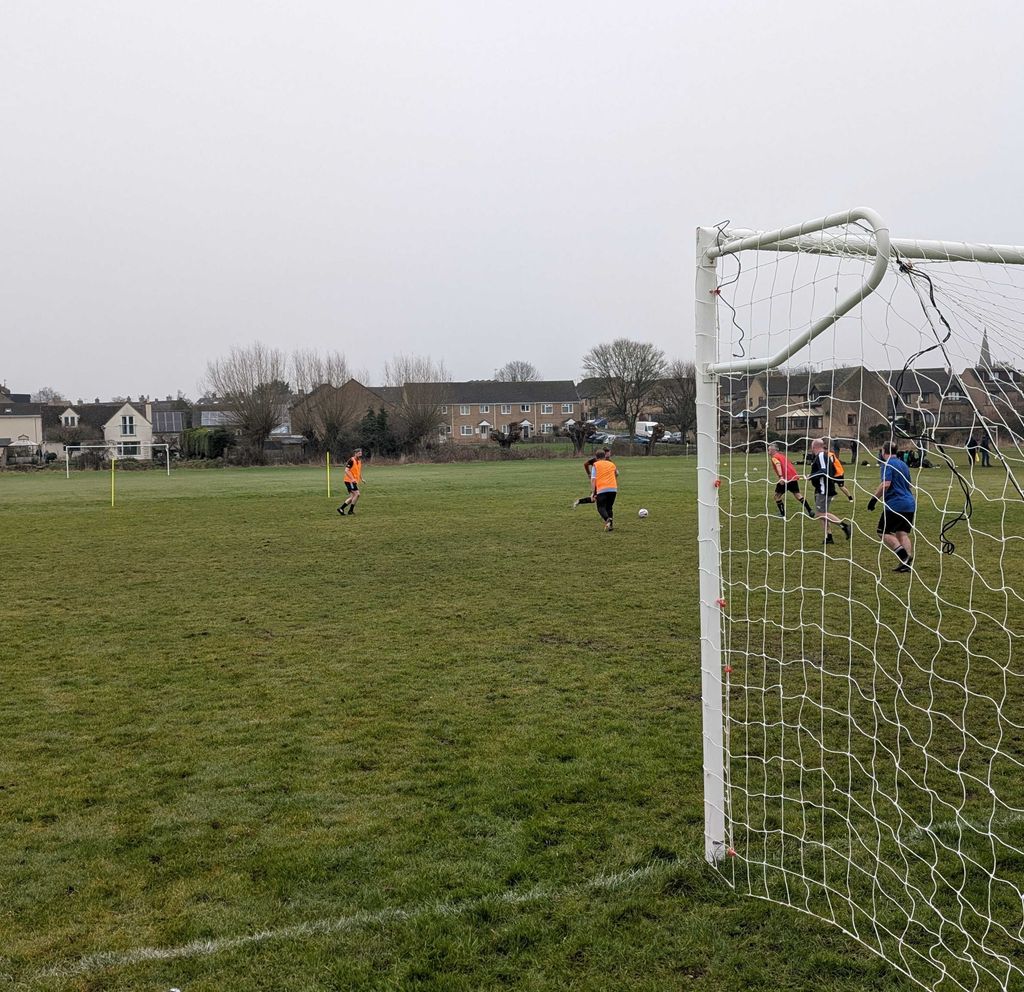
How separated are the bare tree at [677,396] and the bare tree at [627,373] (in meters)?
2.08

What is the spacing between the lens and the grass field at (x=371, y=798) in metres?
3.92

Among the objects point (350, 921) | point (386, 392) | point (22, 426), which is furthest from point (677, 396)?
point (350, 921)

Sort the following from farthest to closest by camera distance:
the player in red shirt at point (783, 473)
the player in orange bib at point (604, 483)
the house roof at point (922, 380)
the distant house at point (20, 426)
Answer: the distant house at point (20, 426) < the player in orange bib at point (604, 483) < the player in red shirt at point (783, 473) < the house roof at point (922, 380)

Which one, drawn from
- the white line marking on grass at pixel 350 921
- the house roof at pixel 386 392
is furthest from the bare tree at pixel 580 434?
the white line marking on grass at pixel 350 921

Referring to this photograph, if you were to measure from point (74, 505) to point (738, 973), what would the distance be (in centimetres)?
3034

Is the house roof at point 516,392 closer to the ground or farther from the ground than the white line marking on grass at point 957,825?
farther from the ground

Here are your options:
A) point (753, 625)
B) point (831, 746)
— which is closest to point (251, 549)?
point (753, 625)

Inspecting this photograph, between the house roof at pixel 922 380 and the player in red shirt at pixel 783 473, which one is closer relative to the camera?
the house roof at pixel 922 380

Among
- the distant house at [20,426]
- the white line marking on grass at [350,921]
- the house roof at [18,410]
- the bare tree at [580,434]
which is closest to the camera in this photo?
the white line marking on grass at [350,921]

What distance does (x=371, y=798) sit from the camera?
560cm

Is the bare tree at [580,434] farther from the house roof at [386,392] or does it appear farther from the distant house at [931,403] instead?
the distant house at [931,403]

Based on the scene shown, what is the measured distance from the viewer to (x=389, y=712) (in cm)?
727

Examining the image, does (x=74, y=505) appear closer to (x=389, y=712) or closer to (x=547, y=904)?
(x=389, y=712)

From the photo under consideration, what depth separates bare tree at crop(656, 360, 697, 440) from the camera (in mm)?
64250
